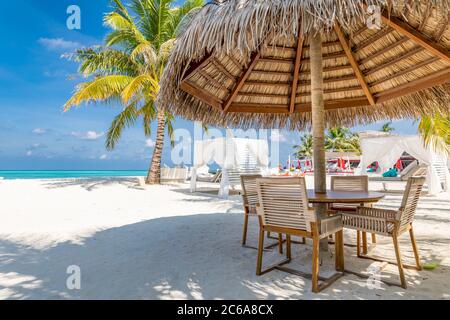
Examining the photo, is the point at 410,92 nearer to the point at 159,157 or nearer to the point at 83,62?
the point at 159,157

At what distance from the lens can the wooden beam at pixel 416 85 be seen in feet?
10.4

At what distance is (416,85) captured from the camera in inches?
135

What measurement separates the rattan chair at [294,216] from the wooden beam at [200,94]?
185 centimetres

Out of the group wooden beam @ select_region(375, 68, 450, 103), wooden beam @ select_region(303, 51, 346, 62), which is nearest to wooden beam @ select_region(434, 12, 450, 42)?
wooden beam @ select_region(375, 68, 450, 103)

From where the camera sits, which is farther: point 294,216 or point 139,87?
point 139,87

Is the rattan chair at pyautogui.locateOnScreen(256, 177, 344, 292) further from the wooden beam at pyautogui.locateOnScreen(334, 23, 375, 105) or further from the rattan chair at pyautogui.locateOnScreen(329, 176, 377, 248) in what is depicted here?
the wooden beam at pyautogui.locateOnScreen(334, 23, 375, 105)

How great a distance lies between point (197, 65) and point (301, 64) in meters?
1.79

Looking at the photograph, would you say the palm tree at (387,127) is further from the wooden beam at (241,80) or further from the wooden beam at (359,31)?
the wooden beam at (241,80)

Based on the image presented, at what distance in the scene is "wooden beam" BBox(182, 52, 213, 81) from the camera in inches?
122

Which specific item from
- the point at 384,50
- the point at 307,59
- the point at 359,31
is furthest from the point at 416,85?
the point at 307,59

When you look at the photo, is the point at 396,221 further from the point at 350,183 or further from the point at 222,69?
the point at 222,69

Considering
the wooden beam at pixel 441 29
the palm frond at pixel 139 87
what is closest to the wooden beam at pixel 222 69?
the wooden beam at pixel 441 29
